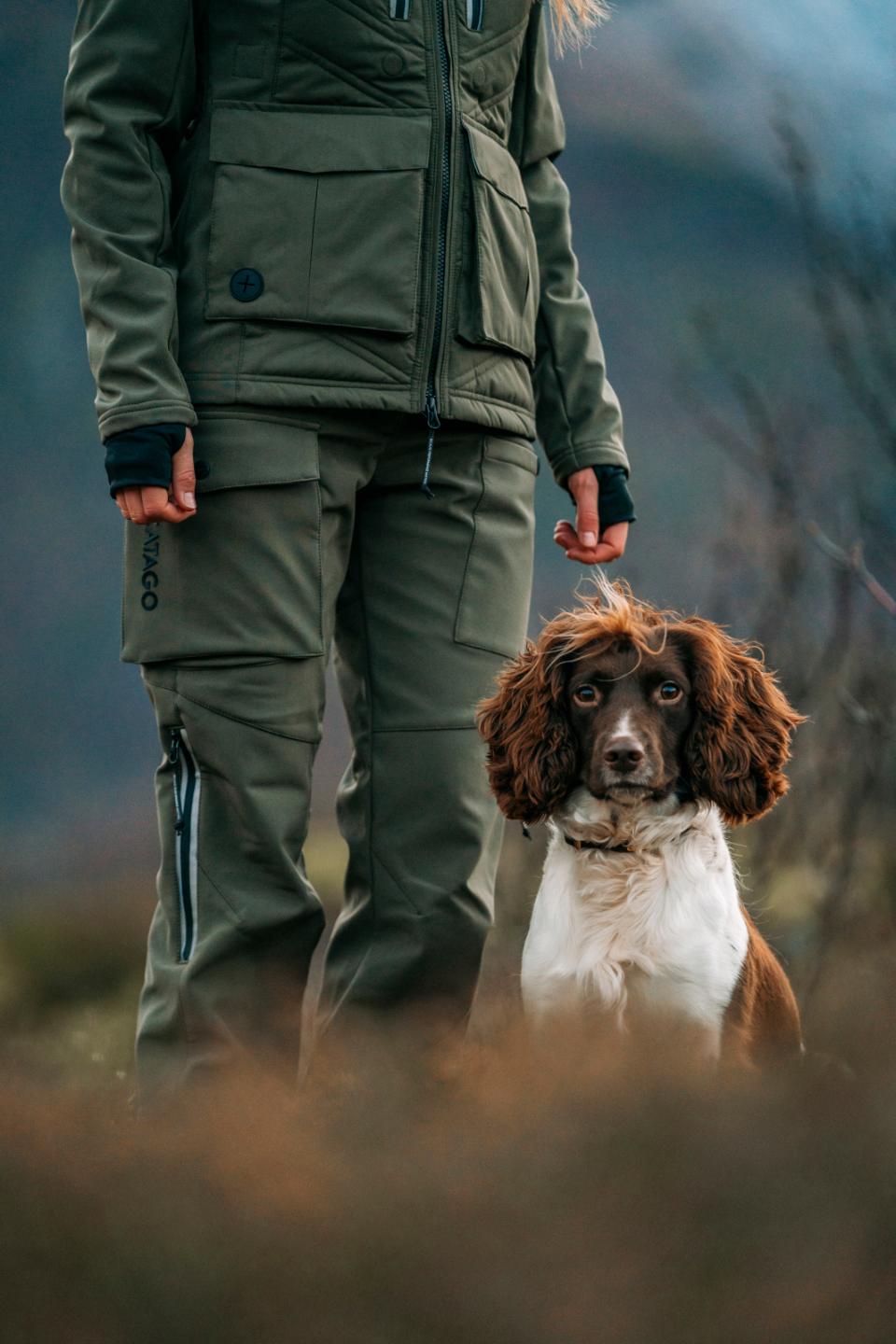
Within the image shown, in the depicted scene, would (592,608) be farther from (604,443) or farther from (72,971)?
(72,971)

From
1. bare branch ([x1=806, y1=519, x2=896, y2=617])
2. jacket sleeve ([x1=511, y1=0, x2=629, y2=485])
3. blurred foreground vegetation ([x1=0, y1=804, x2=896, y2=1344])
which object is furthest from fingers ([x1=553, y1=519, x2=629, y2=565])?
blurred foreground vegetation ([x1=0, y1=804, x2=896, y2=1344])

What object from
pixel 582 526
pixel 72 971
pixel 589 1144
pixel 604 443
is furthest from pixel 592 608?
pixel 72 971

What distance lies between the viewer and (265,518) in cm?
233

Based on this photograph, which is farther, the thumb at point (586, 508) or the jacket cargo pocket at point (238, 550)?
the thumb at point (586, 508)

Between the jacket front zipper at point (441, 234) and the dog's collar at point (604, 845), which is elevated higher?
the jacket front zipper at point (441, 234)

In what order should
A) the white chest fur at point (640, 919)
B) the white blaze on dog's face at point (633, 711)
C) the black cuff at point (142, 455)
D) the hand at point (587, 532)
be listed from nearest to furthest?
the black cuff at point (142, 455) → the white chest fur at point (640, 919) → the white blaze on dog's face at point (633, 711) → the hand at point (587, 532)

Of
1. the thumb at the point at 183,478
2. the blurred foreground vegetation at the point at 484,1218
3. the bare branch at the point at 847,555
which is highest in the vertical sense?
the thumb at the point at 183,478

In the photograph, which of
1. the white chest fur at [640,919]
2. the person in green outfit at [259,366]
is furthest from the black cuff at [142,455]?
the white chest fur at [640,919]

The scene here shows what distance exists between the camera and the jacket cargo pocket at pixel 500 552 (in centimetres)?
260

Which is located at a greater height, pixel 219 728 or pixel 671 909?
pixel 219 728

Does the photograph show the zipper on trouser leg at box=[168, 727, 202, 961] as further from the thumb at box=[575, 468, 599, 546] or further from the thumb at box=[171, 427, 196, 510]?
the thumb at box=[575, 468, 599, 546]

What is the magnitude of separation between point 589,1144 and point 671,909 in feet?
5.07

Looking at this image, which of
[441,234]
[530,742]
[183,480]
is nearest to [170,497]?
[183,480]

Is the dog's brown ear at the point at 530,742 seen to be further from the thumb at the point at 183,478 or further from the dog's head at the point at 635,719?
the thumb at the point at 183,478
